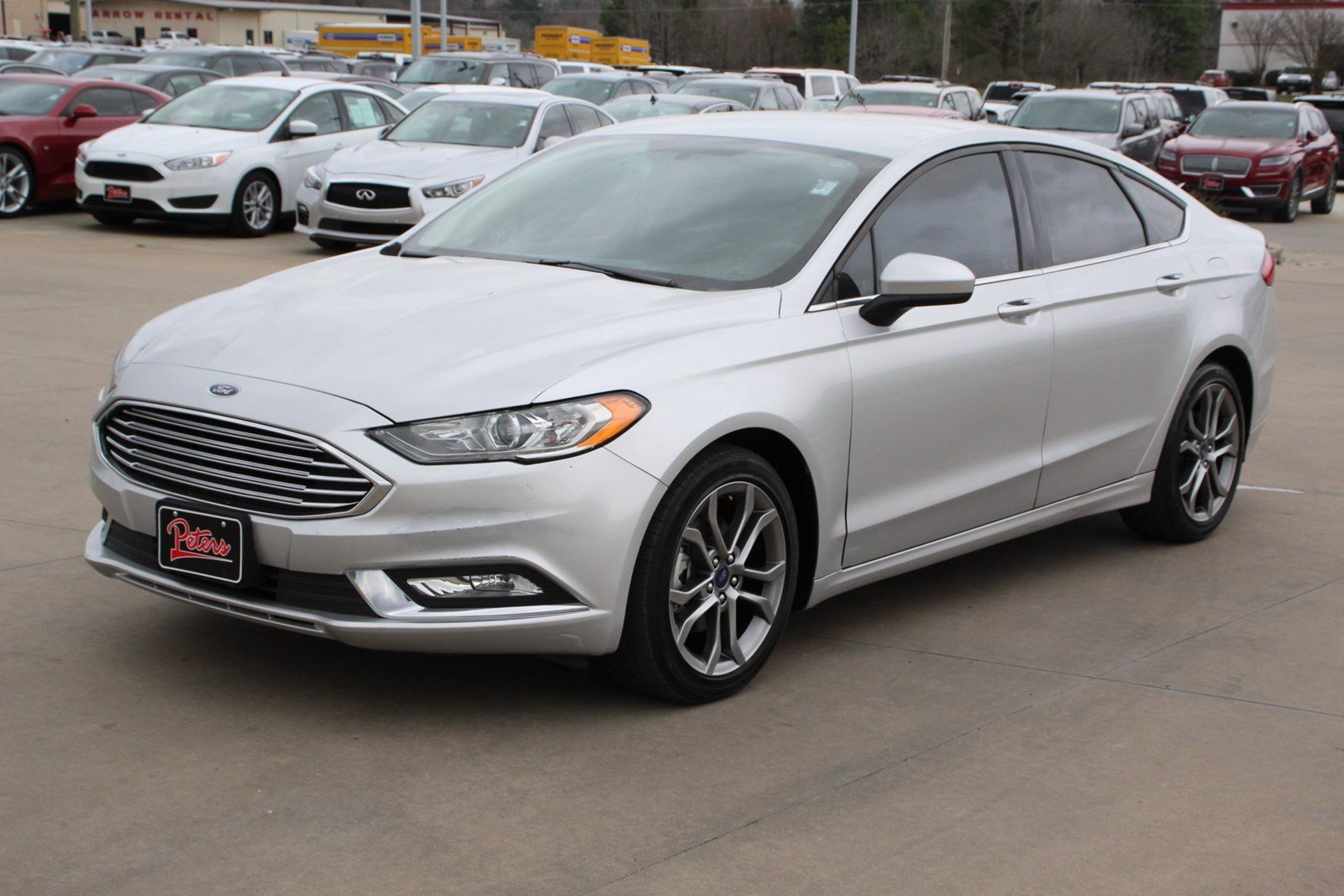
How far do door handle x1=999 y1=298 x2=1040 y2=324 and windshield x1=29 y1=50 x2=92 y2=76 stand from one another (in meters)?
27.8

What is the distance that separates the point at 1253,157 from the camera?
22.9 meters

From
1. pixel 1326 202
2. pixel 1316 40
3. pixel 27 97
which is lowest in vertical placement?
pixel 1326 202

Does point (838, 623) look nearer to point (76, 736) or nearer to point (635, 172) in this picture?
point (635, 172)

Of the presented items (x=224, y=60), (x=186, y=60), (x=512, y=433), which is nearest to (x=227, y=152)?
(x=512, y=433)

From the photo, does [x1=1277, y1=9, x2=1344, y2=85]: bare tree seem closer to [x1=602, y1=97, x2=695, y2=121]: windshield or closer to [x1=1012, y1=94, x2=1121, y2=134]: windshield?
[x1=1012, y1=94, x2=1121, y2=134]: windshield

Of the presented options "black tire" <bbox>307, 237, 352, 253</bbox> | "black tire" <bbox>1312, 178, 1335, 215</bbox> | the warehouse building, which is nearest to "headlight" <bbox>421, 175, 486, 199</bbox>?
"black tire" <bbox>307, 237, 352, 253</bbox>

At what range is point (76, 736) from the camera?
412 centimetres

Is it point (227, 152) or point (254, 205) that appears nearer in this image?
point (227, 152)

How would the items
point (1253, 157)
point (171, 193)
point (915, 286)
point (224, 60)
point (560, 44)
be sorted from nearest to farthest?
point (915, 286)
point (171, 193)
point (1253, 157)
point (224, 60)
point (560, 44)

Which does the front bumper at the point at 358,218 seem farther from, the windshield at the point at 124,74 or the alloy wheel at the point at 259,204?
the windshield at the point at 124,74

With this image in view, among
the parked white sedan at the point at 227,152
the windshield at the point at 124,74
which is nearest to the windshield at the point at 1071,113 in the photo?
the parked white sedan at the point at 227,152

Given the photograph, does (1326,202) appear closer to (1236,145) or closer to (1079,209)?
(1236,145)

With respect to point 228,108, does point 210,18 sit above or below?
above

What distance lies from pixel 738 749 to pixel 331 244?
13206 millimetres
